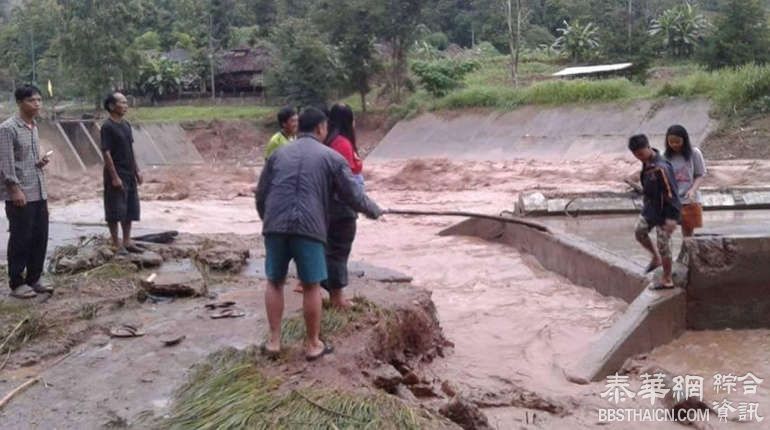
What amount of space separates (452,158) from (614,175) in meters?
7.76

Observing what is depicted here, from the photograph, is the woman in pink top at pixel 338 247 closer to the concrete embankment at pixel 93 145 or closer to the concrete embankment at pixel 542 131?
the concrete embankment at pixel 542 131

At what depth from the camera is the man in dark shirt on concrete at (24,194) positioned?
675 centimetres

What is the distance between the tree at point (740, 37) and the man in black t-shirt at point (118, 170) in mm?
27107

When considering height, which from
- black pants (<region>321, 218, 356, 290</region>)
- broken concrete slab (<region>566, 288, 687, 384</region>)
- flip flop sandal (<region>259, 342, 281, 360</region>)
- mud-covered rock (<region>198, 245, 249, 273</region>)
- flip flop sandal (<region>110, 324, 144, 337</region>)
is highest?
black pants (<region>321, 218, 356, 290</region>)

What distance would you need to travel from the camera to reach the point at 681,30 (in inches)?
1510

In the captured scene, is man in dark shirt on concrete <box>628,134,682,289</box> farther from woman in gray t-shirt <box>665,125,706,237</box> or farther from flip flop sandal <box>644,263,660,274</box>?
woman in gray t-shirt <box>665,125,706,237</box>

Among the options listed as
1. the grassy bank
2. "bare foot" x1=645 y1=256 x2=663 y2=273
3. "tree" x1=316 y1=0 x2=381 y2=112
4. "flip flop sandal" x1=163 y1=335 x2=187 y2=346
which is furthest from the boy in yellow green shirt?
"tree" x1=316 y1=0 x2=381 y2=112

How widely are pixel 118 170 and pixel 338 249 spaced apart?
3445 millimetres

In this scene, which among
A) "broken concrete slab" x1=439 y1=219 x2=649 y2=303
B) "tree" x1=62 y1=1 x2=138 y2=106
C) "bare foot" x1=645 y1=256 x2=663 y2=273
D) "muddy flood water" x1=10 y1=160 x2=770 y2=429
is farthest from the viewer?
"tree" x1=62 y1=1 x2=138 y2=106

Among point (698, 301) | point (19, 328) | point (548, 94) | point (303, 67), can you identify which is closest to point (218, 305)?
point (19, 328)

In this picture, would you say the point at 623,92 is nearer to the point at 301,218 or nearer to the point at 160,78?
the point at 301,218

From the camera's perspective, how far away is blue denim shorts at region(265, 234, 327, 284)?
16.3 ft

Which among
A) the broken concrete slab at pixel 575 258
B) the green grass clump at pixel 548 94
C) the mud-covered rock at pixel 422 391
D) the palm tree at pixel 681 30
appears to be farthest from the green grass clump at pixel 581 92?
the mud-covered rock at pixel 422 391

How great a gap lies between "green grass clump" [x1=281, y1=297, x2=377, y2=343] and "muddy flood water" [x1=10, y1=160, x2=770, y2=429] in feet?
2.71
